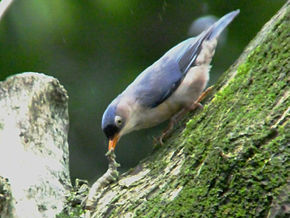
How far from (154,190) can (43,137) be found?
3.57ft

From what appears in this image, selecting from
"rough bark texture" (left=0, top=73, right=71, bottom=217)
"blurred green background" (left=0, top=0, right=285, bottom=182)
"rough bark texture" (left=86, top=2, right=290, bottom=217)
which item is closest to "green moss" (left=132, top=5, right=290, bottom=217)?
"rough bark texture" (left=86, top=2, right=290, bottom=217)

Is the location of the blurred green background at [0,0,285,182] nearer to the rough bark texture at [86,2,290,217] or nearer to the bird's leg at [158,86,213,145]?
the bird's leg at [158,86,213,145]

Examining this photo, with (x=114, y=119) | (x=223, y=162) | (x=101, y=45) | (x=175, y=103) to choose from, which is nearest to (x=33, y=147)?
(x=114, y=119)

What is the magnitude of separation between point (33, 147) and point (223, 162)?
4.94 feet

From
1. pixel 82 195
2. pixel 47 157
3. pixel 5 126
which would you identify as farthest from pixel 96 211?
pixel 5 126

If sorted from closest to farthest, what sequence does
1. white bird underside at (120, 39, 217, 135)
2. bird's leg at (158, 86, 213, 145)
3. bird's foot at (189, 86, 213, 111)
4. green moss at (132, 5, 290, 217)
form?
green moss at (132, 5, 290, 217)
bird's leg at (158, 86, 213, 145)
bird's foot at (189, 86, 213, 111)
white bird underside at (120, 39, 217, 135)

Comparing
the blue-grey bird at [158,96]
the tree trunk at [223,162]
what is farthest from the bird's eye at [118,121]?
the tree trunk at [223,162]

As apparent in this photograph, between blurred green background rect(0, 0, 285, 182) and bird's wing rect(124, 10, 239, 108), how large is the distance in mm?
1204

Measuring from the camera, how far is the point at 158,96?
168 inches

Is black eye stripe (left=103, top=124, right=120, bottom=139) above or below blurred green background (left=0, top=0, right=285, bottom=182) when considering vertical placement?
below

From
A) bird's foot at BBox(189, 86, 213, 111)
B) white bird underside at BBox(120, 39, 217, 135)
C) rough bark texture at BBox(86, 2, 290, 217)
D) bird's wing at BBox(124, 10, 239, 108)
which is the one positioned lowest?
rough bark texture at BBox(86, 2, 290, 217)

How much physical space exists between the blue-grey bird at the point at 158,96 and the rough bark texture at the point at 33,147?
545mm

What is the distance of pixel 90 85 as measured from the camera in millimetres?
5875

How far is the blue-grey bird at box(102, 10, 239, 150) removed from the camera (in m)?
4.23
